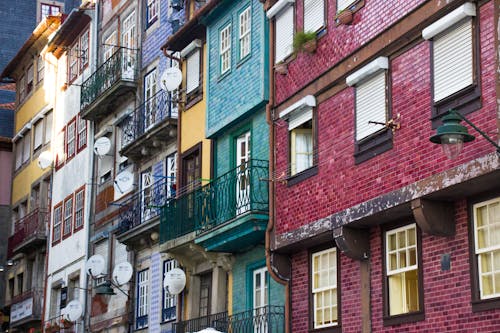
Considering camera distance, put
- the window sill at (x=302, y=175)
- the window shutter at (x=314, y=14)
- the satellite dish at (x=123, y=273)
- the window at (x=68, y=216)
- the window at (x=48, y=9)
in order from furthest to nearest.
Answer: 1. the window at (x=48, y=9)
2. the window at (x=68, y=216)
3. the satellite dish at (x=123, y=273)
4. the window shutter at (x=314, y=14)
5. the window sill at (x=302, y=175)

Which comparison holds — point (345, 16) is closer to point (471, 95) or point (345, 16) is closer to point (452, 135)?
point (471, 95)

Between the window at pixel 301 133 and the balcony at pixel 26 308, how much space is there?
2004 cm

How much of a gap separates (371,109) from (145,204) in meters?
12.0

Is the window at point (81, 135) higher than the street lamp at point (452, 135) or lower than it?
higher

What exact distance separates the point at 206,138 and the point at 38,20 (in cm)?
2829

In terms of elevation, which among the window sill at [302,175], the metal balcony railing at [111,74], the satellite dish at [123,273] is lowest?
the satellite dish at [123,273]

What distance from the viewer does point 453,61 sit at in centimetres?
1686

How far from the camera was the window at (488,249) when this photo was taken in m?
16.1

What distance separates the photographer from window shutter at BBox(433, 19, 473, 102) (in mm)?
16562

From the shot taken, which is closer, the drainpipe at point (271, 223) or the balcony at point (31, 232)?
the drainpipe at point (271, 223)

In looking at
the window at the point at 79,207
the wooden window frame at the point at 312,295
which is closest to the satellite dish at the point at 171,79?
the wooden window frame at the point at 312,295

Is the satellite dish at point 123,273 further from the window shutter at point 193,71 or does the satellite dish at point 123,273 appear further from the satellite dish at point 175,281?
the window shutter at point 193,71

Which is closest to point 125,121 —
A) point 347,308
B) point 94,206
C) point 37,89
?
point 94,206

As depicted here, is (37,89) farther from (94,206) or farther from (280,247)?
(280,247)
